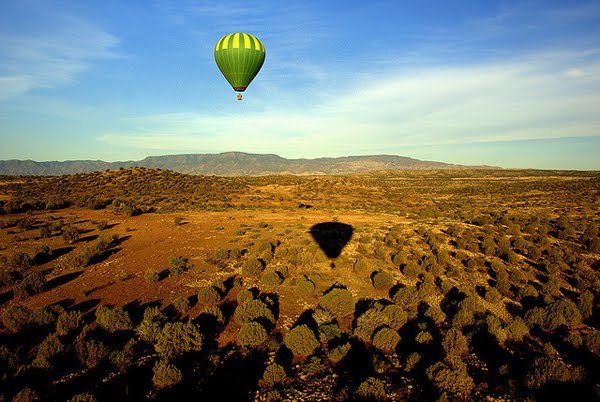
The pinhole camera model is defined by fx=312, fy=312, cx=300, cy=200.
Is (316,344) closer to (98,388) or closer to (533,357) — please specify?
(98,388)

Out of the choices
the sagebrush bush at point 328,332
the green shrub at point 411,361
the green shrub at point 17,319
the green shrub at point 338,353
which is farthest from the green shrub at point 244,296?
the green shrub at point 17,319

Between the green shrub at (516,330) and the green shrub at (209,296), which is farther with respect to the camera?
the green shrub at (209,296)

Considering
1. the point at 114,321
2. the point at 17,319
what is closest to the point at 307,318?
the point at 114,321

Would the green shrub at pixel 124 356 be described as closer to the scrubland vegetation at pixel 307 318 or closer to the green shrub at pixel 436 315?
the scrubland vegetation at pixel 307 318

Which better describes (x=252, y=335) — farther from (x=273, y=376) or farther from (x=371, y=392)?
(x=371, y=392)

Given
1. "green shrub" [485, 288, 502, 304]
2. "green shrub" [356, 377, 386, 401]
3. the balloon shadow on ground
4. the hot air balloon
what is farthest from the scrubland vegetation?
the hot air balloon

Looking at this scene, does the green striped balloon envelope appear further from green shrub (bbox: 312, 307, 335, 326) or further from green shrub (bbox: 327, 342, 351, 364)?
green shrub (bbox: 327, 342, 351, 364)

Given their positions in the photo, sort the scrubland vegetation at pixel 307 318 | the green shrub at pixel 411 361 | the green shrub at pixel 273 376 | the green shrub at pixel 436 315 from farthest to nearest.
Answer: the green shrub at pixel 436 315
the green shrub at pixel 411 361
the green shrub at pixel 273 376
the scrubland vegetation at pixel 307 318

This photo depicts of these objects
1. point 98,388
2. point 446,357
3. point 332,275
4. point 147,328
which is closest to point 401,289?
point 332,275
